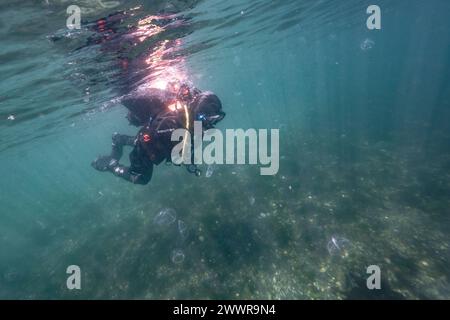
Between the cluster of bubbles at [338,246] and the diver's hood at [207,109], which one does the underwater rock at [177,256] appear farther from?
the diver's hood at [207,109]

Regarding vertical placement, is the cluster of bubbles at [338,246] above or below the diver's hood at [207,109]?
below

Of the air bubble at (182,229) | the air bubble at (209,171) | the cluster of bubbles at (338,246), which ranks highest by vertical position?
the cluster of bubbles at (338,246)

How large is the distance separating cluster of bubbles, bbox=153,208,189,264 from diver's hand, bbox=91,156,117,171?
483 cm

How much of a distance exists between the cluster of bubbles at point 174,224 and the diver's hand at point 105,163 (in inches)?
190

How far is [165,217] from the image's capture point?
1711cm

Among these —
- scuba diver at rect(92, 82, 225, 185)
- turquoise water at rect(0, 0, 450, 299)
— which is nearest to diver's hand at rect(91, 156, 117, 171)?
scuba diver at rect(92, 82, 225, 185)

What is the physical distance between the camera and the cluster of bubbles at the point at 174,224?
1291 cm

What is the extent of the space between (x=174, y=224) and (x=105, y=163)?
516 cm

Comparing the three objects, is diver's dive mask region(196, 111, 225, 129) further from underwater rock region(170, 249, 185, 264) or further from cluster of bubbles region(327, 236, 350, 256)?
underwater rock region(170, 249, 185, 264)

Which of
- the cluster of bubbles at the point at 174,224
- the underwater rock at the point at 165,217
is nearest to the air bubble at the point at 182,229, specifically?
the cluster of bubbles at the point at 174,224

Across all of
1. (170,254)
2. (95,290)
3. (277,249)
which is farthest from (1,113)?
(277,249)

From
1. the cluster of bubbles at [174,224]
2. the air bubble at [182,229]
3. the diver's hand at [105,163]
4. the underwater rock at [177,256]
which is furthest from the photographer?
the air bubble at [182,229]

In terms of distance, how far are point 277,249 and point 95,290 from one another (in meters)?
8.46

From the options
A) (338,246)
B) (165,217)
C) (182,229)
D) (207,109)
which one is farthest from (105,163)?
(338,246)
